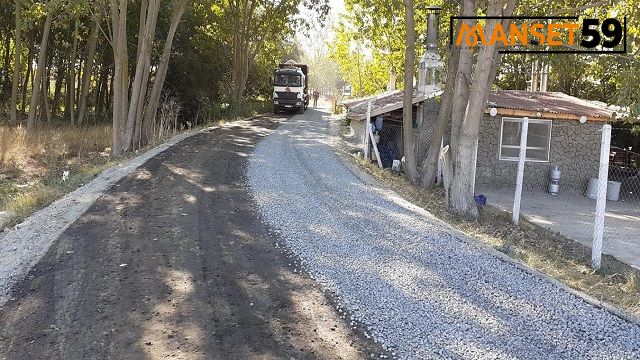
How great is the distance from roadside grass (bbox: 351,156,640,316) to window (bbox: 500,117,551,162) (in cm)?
430

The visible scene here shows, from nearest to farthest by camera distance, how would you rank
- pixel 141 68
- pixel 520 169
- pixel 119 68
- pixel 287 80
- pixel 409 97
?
1. pixel 520 169
2. pixel 409 97
3. pixel 119 68
4. pixel 141 68
5. pixel 287 80

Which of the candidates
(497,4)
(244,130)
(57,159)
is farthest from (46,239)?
(244,130)

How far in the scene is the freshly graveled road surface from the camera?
179 inches

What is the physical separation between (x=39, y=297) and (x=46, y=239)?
2035 millimetres

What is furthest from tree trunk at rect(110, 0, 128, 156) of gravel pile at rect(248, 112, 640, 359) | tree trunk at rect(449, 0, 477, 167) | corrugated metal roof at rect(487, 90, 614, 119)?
corrugated metal roof at rect(487, 90, 614, 119)

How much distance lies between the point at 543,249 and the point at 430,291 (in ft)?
16.4

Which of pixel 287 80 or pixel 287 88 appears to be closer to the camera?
pixel 287 80

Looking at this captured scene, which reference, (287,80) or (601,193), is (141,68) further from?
(287,80)

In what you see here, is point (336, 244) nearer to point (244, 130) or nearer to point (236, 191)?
point (236, 191)

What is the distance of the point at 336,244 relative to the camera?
7363mm

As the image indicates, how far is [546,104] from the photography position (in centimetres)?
Answer: 1812

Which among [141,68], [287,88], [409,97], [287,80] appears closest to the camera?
[409,97]

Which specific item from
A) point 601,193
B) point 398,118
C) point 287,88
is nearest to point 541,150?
point 398,118

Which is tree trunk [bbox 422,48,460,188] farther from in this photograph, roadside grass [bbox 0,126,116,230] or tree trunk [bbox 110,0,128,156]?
tree trunk [bbox 110,0,128,156]
